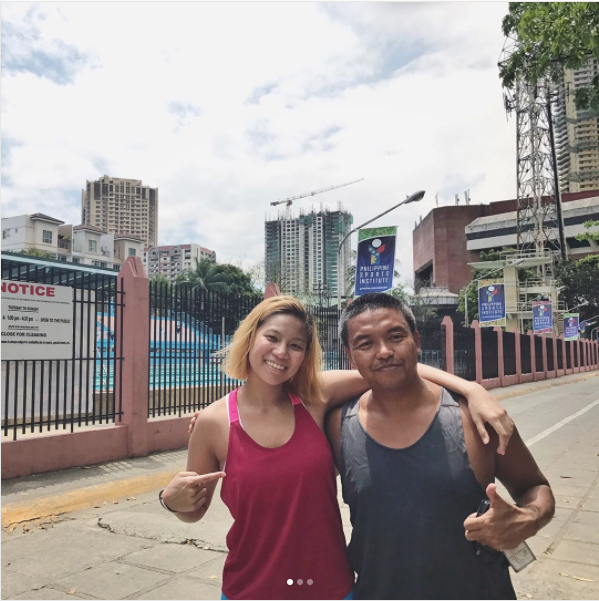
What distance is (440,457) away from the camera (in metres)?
1.70

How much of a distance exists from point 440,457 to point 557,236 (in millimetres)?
79095

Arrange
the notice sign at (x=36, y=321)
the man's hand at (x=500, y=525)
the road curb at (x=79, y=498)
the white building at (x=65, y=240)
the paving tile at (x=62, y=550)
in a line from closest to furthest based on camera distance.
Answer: the man's hand at (x=500, y=525) → the paving tile at (x=62, y=550) → the road curb at (x=79, y=498) → the notice sign at (x=36, y=321) → the white building at (x=65, y=240)

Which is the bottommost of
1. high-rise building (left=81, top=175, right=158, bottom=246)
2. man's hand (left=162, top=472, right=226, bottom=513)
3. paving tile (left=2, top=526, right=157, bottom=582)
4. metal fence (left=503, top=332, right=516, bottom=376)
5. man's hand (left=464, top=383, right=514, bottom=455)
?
paving tile (left=2, top=526, right=157, bottom=582)

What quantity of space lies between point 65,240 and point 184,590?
8551 cm

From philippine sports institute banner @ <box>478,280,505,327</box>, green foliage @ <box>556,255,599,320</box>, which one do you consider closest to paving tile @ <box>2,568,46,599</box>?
→ philippine sports institute banner @ <box>478,280,505,327</box>

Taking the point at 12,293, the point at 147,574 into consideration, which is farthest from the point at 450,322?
the point at 147,574

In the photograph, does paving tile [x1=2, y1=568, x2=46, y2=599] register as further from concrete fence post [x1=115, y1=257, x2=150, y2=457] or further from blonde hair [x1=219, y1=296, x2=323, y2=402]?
concrete fence post [x1=115, y1=257, x2=150, y2=457]

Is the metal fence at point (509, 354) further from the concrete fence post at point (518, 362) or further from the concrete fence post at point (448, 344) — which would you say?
the concrete fence post at point (448, 344)

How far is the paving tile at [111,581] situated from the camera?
3799 mm

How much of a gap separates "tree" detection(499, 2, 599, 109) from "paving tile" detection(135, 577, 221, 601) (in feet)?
26.5

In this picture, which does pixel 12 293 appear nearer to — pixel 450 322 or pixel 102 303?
pixel 102 303

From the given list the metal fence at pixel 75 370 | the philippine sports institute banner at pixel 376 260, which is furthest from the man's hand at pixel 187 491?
the philippine sports institute banner at pixel 376 260

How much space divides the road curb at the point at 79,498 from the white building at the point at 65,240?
67.6 meters

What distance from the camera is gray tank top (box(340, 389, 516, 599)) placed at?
1.66 m
